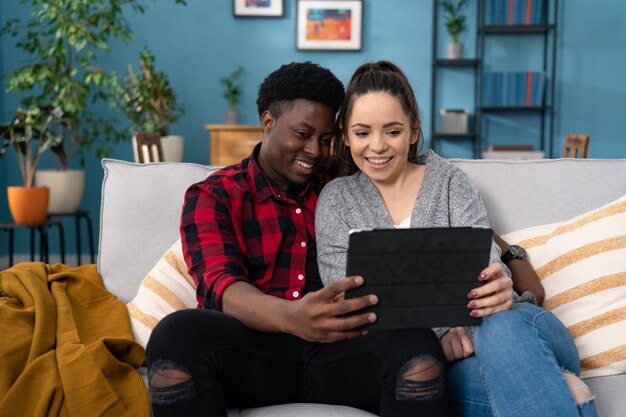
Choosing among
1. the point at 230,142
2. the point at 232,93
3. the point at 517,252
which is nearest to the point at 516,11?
the point at 232,93

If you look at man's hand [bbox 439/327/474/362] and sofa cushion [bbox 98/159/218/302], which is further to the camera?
sofa cushion [bbox 98/159/218/302]

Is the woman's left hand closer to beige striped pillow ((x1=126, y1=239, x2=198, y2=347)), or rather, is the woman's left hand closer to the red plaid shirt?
the red plaid shirt

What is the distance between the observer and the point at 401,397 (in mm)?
1188

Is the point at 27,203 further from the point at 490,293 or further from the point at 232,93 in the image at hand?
the point at 490,293

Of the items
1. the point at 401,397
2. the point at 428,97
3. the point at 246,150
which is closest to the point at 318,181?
the point at 401,397

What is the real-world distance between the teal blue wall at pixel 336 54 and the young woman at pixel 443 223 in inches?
133

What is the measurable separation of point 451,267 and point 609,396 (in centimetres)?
45

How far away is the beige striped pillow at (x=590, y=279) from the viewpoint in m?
1.43

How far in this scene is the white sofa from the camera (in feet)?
5.52

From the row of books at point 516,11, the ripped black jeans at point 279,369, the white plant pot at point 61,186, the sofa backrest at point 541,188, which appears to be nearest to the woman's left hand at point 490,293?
Result: the ripped black jeans at point 279,369

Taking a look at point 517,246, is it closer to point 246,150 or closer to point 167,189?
point 167,189

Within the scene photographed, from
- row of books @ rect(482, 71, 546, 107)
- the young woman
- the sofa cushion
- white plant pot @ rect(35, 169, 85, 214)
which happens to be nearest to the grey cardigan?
the young woman

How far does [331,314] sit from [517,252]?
59 centimetres

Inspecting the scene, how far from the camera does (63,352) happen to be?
52.1 inches
